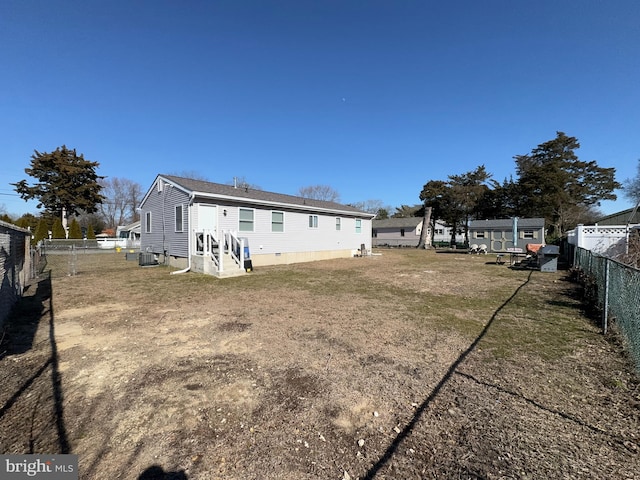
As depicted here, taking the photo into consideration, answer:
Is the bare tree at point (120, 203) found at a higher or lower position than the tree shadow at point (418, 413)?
higher

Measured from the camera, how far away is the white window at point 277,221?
15242mm

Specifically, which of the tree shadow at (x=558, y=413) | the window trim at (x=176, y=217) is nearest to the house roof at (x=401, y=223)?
the window trim at (x=176, y=217)

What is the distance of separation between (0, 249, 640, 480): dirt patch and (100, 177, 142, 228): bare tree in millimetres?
57493

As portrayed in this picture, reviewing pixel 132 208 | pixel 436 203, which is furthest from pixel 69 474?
pixel 132 208

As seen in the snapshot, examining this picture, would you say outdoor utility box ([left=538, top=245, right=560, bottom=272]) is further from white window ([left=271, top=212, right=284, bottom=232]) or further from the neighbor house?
white window ([left=271, top=212, right=284, bottom=232])

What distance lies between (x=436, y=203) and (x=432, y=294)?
30725 millimetres

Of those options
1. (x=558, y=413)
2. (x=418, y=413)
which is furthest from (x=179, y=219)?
(x=558, y=413)

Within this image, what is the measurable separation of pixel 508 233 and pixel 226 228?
2583 cm

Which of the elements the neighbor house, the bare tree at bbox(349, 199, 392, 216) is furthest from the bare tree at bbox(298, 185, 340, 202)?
the neighbor house

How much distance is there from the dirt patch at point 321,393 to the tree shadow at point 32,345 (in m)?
0.03

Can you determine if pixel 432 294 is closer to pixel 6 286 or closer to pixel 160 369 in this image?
pixel 160 369

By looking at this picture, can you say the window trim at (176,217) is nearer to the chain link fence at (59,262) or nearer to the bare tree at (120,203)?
the chain link fence at (59,262)

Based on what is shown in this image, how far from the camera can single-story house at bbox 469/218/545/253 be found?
26.4m

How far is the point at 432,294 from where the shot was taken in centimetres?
812
